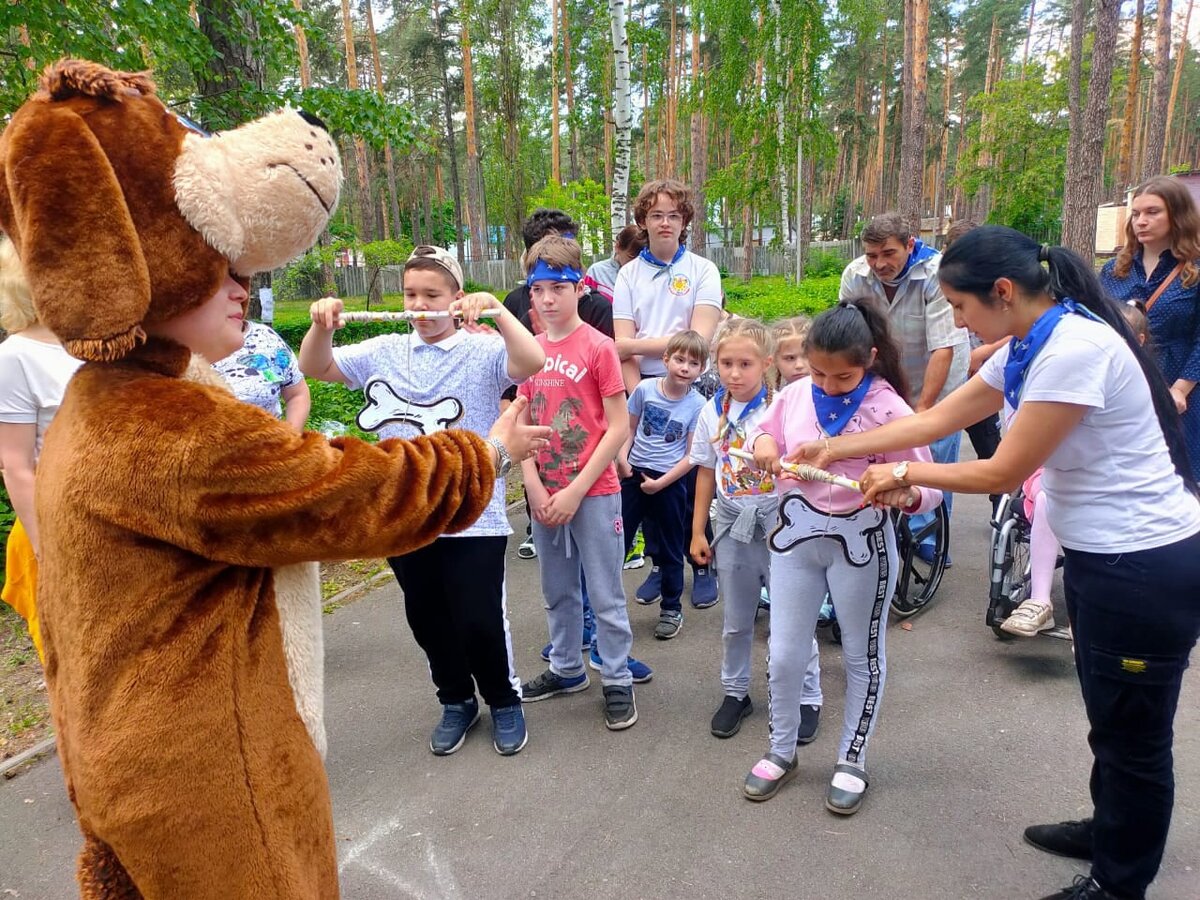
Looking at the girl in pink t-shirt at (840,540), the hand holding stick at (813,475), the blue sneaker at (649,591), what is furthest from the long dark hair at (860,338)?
the blue sneaker at (649,591)

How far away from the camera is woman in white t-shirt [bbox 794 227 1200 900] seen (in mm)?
1991

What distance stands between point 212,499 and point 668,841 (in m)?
2.03

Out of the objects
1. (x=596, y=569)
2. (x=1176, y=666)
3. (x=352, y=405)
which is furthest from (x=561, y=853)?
(x=352, y=405)

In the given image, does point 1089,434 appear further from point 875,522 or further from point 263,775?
point 263,775

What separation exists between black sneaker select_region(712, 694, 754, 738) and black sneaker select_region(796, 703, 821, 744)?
24 centimetres

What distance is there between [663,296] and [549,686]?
2.21 metres

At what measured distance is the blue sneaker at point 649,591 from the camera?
15.6 feet

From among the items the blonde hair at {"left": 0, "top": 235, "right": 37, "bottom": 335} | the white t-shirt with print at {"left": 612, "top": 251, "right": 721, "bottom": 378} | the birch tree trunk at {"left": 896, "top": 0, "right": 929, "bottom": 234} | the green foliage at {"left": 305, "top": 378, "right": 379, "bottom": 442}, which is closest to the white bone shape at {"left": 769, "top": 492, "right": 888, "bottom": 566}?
the white t-shirt with print at {"left": 612, "top": 251, "right": 721, "bottom": 378}

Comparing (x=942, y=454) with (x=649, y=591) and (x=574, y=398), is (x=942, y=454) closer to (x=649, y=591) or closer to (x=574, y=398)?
(x=649, y=591)

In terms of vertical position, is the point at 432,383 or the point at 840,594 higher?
the point at 432,383

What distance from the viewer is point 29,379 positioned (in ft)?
8.54

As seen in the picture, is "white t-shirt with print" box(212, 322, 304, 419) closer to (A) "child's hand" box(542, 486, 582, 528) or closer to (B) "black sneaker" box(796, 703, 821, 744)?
(A) "child's hand" box(542, 486, 582, 528)

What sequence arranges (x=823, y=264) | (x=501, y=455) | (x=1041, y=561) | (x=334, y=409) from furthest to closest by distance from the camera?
(x=823, y=264), (x=334, y=409), (x=1041, y=561), (x=501, y=455)

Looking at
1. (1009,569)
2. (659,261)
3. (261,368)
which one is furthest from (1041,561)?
(261,368)
